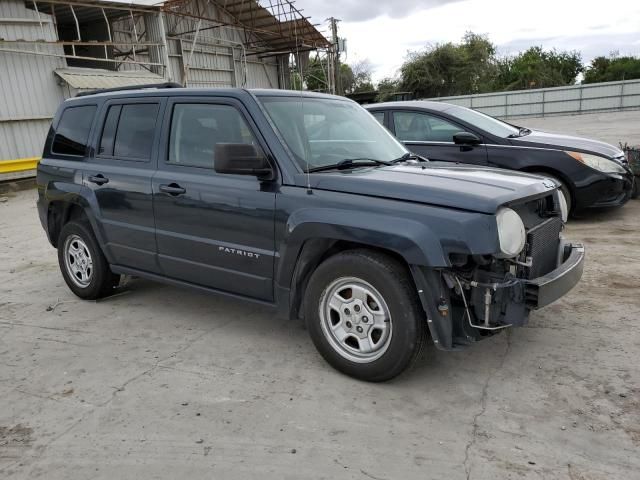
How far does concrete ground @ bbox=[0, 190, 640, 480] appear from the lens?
8.93 ft

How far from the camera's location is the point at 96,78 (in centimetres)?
1553

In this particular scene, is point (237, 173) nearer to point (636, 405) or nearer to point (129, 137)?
point (129, 137)

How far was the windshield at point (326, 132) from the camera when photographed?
382 centimetres

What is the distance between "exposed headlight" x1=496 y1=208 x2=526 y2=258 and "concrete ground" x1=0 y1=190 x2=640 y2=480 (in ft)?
2.95

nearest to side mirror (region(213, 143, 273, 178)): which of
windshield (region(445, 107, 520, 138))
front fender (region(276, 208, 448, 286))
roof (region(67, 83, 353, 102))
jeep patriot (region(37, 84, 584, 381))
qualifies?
jeep patriot (region(37, 84, 584, 381))

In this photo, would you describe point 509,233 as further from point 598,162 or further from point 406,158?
point 598,162

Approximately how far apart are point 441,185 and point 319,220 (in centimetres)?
76

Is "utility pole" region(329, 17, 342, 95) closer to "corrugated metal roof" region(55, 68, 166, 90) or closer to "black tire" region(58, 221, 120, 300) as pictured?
"corrugated metal roof" region(55, 68, 166, 90)

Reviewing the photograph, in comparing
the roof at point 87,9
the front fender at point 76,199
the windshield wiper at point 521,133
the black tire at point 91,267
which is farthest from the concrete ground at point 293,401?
the roof at point 87,9

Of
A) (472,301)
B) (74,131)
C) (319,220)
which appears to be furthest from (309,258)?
(74,131)

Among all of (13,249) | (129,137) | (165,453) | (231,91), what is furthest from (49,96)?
(165,453)

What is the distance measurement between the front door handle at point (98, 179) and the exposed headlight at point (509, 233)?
331 cm

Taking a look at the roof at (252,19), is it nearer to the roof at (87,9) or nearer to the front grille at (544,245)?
the roof at (87,9)

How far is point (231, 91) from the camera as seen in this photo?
13.0ft
